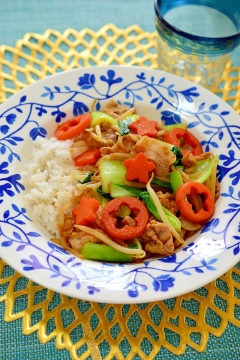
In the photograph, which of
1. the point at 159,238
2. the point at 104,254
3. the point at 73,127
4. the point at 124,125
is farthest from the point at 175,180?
the point at 73,127

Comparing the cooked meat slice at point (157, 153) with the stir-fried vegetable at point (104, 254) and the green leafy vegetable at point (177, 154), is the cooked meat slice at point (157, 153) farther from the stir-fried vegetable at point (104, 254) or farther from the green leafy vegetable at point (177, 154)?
the stir-fried vegetable at point (104, 254)

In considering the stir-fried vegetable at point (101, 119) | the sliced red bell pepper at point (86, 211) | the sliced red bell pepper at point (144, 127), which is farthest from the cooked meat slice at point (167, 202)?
the stir-fried vegetable at point (101, 119)

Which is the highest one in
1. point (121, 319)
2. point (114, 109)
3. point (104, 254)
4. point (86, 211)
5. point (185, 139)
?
point (114, 109)

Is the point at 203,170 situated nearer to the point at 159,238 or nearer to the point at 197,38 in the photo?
the point at 159,238

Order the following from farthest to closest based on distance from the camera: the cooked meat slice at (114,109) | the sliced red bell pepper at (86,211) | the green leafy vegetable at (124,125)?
the cooked meat slice at (114,109) → the green leafy vegetable at (124,125) → the sliced red bell pepper at (86,211)

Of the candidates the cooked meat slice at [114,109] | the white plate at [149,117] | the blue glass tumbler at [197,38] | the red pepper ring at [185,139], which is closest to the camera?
the white plate at [149,117]

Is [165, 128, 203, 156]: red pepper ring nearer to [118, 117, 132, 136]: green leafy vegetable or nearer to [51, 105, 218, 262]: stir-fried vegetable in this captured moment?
[51, 105, 218, 262]: stir-fried vegetable

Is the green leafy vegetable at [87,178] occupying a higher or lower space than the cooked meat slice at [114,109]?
lower

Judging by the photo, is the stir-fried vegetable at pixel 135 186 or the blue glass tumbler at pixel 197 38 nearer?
the stir-fried vegetable at pixel 135 186

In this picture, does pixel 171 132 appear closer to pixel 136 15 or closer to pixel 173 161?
pixel 173 161
